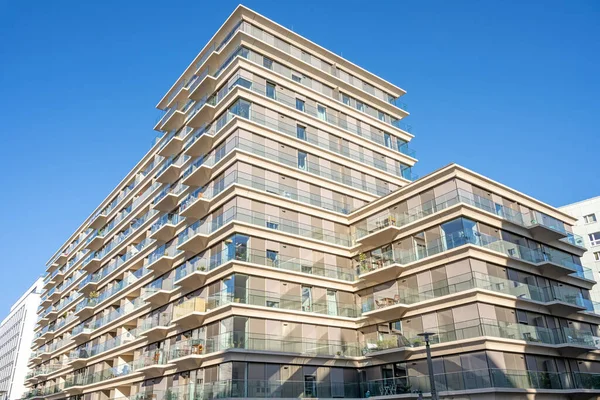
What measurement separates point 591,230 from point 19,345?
9655cm

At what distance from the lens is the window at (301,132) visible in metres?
42.6

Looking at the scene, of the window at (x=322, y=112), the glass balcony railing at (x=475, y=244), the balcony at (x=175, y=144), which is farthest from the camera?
the balcony at (x=175, y=144)

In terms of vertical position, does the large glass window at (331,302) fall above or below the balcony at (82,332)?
below

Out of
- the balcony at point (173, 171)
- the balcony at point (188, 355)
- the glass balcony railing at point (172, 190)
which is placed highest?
the balcony at point (173, 171)

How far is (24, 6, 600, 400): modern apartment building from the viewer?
32.0 meters

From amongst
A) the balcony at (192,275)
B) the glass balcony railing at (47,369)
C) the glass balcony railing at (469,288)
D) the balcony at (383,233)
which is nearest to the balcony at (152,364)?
the balcony at (192,275)

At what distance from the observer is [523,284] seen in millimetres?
34812

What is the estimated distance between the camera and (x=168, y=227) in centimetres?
4366

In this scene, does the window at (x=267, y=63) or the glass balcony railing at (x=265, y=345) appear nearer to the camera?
the glass balcony railing at (x=265, y=345)

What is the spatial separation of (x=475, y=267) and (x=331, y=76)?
23.0 meters

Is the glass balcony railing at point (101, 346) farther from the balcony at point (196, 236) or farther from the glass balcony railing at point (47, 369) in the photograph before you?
the balcony at point (196, 236)

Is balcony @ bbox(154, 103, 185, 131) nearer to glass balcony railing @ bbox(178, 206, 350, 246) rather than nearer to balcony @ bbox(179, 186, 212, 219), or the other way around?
balcony @ bbox(179, 186, 212, 219)

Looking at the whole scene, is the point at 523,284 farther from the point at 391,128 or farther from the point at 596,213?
the point at 596,213

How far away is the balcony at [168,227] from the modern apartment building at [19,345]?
65234 mm
